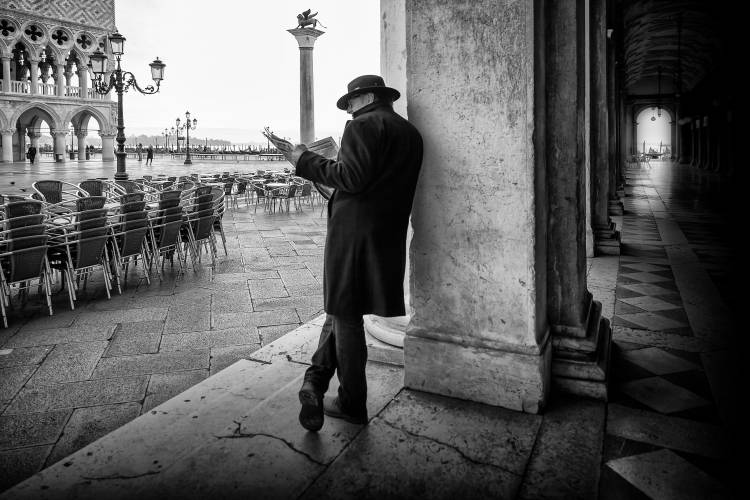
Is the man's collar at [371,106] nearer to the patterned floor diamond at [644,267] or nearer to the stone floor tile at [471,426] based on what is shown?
the stone floor tile at [471,426]

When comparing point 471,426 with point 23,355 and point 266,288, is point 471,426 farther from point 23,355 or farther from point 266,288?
point 266,288

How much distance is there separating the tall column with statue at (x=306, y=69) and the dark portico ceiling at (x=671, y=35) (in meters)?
7.01

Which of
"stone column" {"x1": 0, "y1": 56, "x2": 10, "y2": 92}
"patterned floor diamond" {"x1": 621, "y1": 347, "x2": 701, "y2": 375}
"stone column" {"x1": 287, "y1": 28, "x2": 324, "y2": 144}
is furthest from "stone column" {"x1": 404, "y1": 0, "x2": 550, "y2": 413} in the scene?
"stone column" {"x1": 0, "y1": 56, "x2": 10, "y2": 92}

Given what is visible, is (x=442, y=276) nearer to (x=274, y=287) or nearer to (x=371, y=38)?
(x=371, y=38)

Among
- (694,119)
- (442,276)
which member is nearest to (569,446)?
(442,276)

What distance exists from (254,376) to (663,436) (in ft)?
5.69

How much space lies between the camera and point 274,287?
486cm

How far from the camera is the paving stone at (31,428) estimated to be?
7.16 ft

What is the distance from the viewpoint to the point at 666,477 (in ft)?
5.62

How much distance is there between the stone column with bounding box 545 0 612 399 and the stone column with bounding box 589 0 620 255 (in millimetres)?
3485

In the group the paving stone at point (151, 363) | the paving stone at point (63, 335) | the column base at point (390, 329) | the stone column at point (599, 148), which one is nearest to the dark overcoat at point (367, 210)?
the column base at point (390, 329)

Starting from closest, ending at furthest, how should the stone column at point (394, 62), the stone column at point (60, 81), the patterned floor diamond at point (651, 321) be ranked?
the stone column at point (394, 62) < the patterned floor diamond at point (651, 321) < the stone column at point (60, 81)

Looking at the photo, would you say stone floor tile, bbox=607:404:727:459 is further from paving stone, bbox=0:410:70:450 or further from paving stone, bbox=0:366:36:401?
paving stone, bbox=0:366:36:401

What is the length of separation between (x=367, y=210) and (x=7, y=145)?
37.8 m
